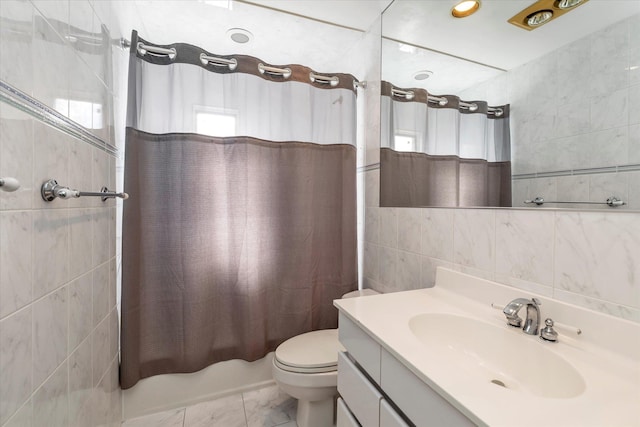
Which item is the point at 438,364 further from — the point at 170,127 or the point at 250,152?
the point at 170,127

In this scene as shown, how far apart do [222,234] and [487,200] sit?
53.1 inches

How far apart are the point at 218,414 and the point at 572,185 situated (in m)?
1.95

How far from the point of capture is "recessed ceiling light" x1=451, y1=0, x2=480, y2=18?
115cm

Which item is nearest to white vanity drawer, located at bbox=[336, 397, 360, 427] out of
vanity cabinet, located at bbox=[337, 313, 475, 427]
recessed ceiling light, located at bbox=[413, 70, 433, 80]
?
vanity cabinet, located at bbox=[337, 313, 475, 427]

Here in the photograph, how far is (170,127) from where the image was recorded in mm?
1455

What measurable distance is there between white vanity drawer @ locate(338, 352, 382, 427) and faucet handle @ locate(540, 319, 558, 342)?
491 millimetres

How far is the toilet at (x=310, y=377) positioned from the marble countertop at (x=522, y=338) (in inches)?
19.3

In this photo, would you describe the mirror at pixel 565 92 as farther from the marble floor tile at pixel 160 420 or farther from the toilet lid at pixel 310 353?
the marble floor tile at pixel 160 420

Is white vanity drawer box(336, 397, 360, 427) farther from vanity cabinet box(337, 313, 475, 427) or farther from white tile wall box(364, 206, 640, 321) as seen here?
white tile wall box(364, 206, 640, 321)

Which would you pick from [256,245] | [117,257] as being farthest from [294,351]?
[117,257]

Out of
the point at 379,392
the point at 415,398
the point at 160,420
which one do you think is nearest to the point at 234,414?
the point at 160,420

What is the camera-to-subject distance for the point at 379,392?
78 centimetres

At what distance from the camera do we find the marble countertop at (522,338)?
1.52 feet

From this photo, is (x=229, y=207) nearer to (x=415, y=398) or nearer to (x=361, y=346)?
(x=361, y=346)
